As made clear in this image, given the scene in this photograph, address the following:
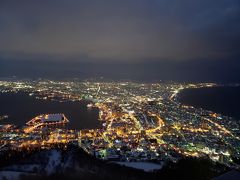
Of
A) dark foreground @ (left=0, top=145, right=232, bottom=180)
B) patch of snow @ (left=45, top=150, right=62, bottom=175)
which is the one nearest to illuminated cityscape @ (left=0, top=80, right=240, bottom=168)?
dark foreground @ (left=0, top=145, right=232, bottom=180)

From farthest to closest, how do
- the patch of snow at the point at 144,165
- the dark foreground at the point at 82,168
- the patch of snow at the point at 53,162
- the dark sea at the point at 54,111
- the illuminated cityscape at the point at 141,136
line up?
the dark sea at the point at 54,111 < the illuminated cityscape at the point at 141,136 < the patch of snow at the point at 144,165 < the patch of snow at the point at 53,162 < the dark foreground at the point at 82,168

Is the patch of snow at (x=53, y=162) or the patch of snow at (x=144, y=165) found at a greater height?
the patch of snow at (x=53, y=162)

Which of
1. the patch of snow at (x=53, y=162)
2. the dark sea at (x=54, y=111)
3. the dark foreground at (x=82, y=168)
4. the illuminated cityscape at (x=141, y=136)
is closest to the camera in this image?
the dark foreground at (x=82, y=168)

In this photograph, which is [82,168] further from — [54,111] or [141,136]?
[54,111]

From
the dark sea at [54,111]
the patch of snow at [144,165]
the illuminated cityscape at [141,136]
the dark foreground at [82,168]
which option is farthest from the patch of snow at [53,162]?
the dark sea at [54,111]

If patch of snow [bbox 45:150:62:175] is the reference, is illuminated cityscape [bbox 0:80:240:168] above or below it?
below

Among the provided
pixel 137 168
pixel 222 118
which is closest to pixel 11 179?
pixel 137 168

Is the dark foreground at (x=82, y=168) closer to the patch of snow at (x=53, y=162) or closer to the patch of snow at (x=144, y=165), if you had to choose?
the patch of snow at (x=53, y=162)

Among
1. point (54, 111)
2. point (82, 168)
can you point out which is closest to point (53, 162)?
point (82, 168)

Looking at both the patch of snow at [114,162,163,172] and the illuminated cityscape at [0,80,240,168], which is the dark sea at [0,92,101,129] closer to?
the illuminated cityscape at [0,80,240,168]

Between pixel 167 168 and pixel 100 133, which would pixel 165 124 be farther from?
pixel 167 168
